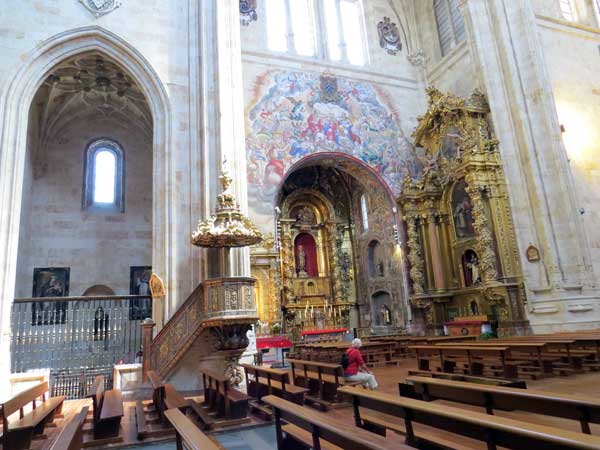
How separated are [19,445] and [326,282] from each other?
58.0 feet

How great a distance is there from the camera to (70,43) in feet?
37.3

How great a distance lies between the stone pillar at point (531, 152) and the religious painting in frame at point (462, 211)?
170cm

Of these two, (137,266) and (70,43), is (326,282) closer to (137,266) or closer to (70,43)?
(137,266)

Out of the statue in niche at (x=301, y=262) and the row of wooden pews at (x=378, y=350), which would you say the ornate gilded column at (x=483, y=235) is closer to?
the row of wooden pews at (x=378, y=350)

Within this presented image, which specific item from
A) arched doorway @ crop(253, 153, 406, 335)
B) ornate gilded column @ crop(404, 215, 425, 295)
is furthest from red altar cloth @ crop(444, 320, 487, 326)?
arched doorway @ crop(253, 153, 406, 335)

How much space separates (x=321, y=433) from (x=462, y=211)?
1569 cm

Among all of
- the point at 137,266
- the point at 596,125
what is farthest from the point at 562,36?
the point at 137,266

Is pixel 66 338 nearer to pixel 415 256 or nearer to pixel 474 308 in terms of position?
pixel 415 256

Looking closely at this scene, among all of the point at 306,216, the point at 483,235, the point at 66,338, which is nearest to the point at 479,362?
the point at 483,235

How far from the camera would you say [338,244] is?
2241cm

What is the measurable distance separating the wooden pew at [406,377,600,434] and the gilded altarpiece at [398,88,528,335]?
11865 millimetres

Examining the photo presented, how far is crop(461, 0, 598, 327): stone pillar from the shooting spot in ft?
47.6

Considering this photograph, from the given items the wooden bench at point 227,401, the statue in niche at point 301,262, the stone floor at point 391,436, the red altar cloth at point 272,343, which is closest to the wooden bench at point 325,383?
the stone floor at point 391,436

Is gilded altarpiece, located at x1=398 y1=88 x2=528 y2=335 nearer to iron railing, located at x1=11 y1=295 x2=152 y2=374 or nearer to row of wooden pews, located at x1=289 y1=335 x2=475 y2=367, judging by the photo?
row of wooden pews, located at x1=289 y1=335 x2=475 y2=367
